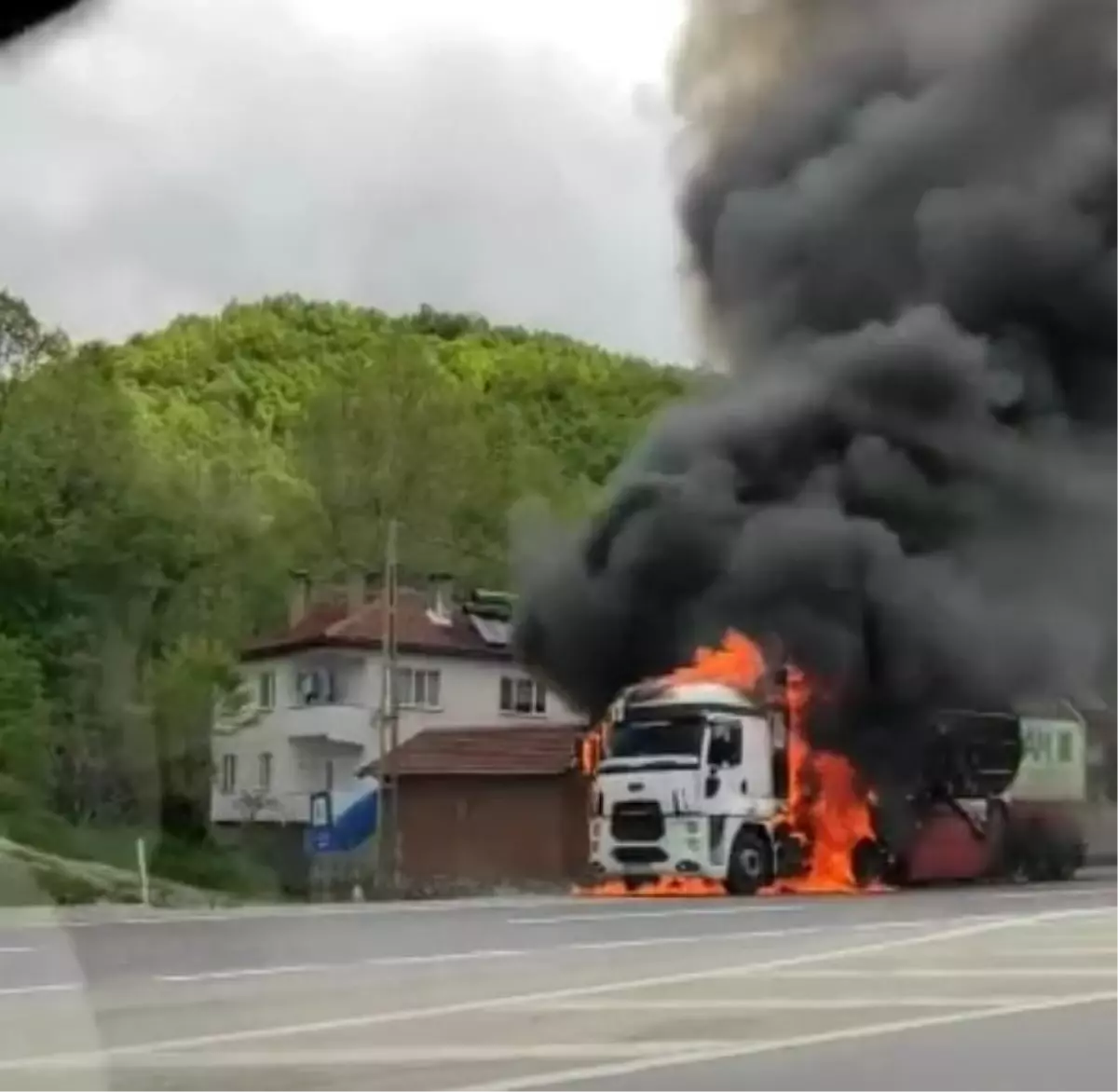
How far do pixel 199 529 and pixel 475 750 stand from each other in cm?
430

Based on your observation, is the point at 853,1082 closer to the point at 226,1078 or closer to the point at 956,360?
the point at 226,1078

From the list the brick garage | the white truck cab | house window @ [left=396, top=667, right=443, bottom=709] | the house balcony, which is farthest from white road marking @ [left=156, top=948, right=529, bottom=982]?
house window @ [left=396, top=667, right=443, bottom=709]

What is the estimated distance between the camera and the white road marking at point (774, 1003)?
33.3 feet

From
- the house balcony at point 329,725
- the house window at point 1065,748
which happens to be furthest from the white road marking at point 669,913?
the house balcony at point 329,725

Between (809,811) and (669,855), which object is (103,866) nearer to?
(669,855)

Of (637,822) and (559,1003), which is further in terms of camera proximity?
(637,822)

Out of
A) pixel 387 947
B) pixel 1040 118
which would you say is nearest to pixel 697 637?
pixel 1040 118

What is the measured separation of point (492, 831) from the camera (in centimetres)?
2419

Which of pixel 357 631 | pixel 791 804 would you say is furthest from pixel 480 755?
pixel 791 804

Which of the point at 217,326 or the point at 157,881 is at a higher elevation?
the point at 217,326

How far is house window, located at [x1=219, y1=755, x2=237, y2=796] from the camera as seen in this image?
2528 cm

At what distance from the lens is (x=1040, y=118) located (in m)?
32.8

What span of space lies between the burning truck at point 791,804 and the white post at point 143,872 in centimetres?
455

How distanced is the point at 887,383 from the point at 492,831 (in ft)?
33.8
